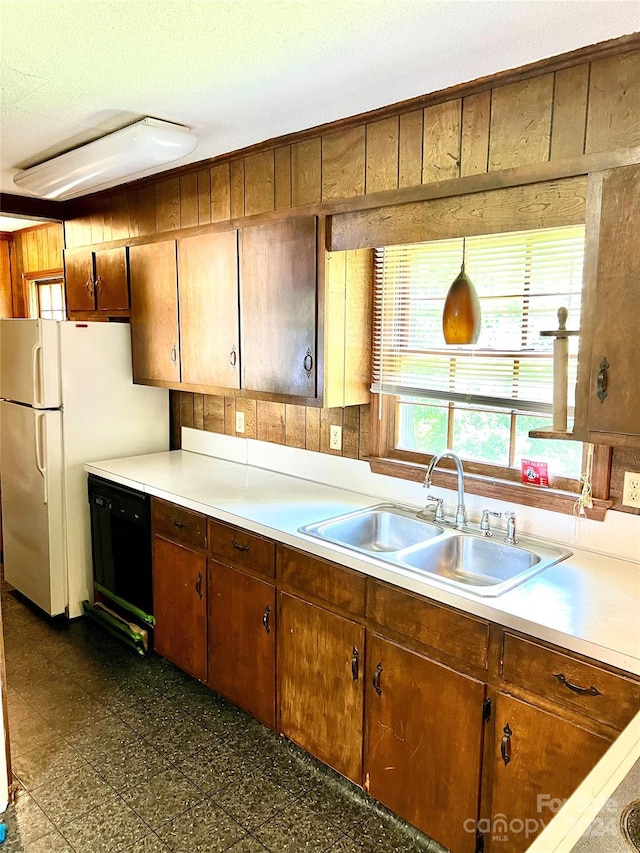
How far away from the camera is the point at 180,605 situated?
2906mm

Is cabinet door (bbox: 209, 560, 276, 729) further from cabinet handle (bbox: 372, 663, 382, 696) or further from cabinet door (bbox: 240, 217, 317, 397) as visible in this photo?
cabinet door (bbox: 240, 217, 317, 397)

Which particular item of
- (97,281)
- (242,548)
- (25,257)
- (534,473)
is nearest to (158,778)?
(242,548)

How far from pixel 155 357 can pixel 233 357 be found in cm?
72

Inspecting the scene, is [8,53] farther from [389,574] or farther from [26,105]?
[389,574]

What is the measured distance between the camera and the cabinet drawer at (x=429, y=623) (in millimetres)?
1751

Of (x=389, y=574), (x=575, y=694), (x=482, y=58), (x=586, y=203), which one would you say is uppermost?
(x=482, y=58)

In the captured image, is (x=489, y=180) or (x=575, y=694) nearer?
(x=575, y=694)

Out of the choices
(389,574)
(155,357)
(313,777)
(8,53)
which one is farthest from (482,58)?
(313,777)

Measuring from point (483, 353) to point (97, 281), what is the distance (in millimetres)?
2496

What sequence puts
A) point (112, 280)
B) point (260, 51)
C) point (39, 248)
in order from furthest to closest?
1. point (39, 248)
2. point (112, 280)
3. point (260, 51)

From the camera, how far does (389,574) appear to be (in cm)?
194

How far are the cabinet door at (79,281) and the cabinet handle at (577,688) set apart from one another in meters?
3.31

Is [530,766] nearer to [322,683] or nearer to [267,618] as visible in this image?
[322,683]

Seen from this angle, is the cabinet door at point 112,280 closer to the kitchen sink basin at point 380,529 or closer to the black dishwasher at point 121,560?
the black dishwasher at point 121,560
